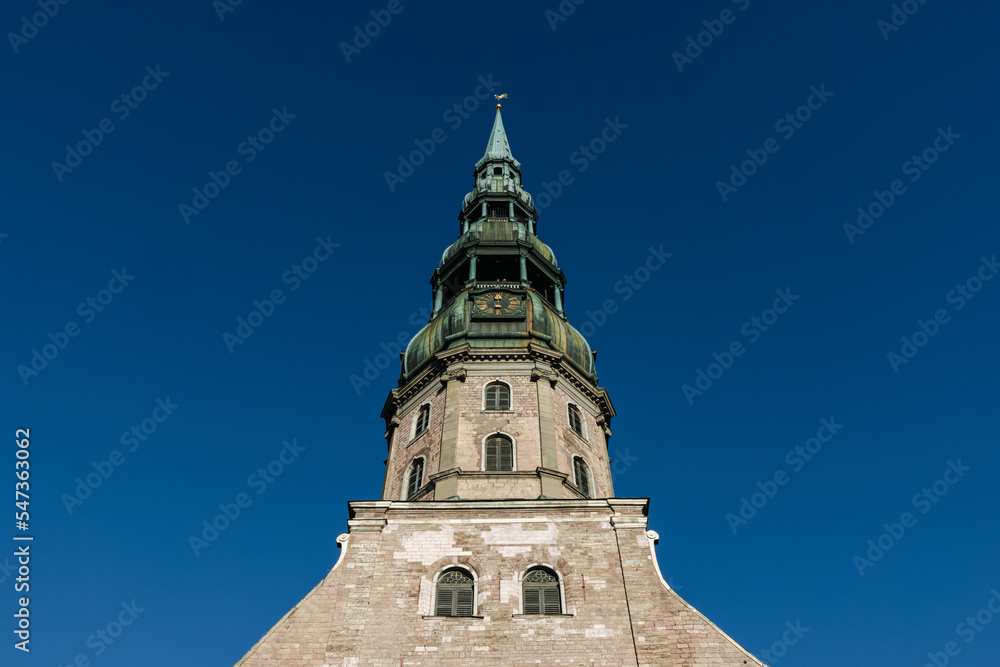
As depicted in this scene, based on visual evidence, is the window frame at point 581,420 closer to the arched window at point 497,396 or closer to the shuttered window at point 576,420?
the shuttered window at point 576,420

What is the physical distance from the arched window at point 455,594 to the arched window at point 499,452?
4.71 m

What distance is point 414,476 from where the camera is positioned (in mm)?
30016

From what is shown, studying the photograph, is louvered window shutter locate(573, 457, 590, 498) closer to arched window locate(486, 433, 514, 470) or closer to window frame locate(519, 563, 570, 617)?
arched window locate(486, 433, 514, 470)

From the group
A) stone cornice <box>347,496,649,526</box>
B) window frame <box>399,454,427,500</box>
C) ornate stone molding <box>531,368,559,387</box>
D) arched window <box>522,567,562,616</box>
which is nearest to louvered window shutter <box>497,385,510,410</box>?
ornate stone molding <box>531,368,559,387</box>

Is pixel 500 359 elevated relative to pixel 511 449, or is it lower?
elevated

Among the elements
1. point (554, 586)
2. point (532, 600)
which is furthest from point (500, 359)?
point (532, 600)

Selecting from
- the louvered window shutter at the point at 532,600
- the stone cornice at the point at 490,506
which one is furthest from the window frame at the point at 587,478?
the louvered window shutter at the point at 532,600

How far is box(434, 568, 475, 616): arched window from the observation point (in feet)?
77.8

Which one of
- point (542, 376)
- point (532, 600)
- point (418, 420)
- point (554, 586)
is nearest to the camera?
point (532, 600)

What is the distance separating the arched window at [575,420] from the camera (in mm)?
31812

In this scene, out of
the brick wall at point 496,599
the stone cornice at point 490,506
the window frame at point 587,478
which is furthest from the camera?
the window frame at point 587,478

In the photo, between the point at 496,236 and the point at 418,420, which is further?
the point at 496,236

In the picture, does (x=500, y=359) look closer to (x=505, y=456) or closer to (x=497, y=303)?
(x=497, y=303)

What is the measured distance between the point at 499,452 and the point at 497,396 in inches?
103
